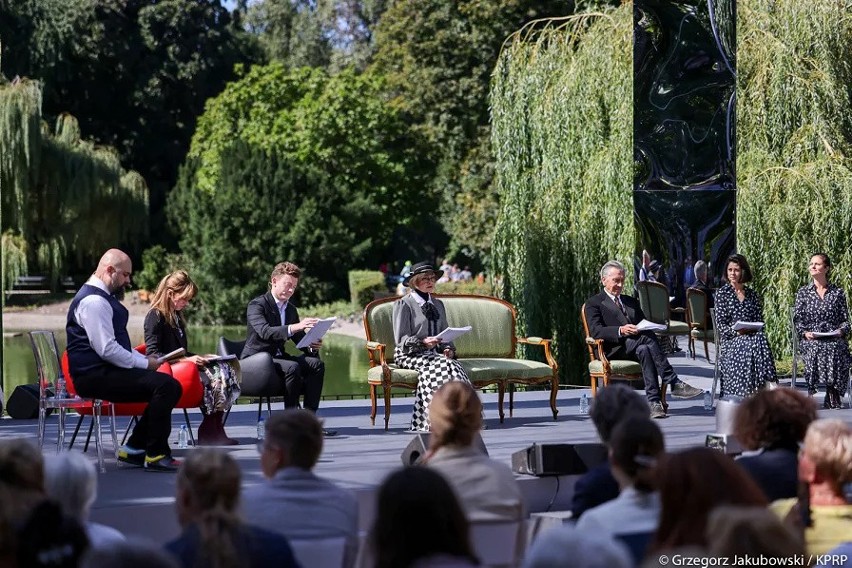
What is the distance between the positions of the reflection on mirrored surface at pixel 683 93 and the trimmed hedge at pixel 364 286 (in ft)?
79.1

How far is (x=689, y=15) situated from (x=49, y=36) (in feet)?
109

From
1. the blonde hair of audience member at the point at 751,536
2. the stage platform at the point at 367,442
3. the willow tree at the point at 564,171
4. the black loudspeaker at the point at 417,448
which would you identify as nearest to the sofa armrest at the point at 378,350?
the stage platform at the point at 367,442

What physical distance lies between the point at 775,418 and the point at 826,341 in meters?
7.01

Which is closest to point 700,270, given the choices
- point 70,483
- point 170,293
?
point 170,293

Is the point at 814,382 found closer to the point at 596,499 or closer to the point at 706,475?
the point at 596,499

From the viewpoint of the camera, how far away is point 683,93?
11680mm

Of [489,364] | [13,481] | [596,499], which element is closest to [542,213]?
[489,364]

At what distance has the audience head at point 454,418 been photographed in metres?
4.59

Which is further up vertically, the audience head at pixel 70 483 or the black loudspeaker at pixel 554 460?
the audience head at pixel 70 483

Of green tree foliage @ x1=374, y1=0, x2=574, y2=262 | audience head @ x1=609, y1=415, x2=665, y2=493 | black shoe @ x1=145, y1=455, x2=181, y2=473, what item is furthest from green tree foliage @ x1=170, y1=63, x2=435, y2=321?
audience head @ x1=609, y1=415, x2=665, y2=493

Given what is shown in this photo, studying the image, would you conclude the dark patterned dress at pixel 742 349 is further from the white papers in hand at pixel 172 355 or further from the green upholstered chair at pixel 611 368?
the white papers in hand at pixel 172 355

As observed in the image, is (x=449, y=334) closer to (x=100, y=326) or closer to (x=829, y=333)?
(x=100, y=326)

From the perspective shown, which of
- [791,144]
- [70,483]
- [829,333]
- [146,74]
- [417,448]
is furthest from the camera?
[146,74]

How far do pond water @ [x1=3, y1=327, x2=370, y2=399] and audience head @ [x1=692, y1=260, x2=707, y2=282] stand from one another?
12.0 ft
